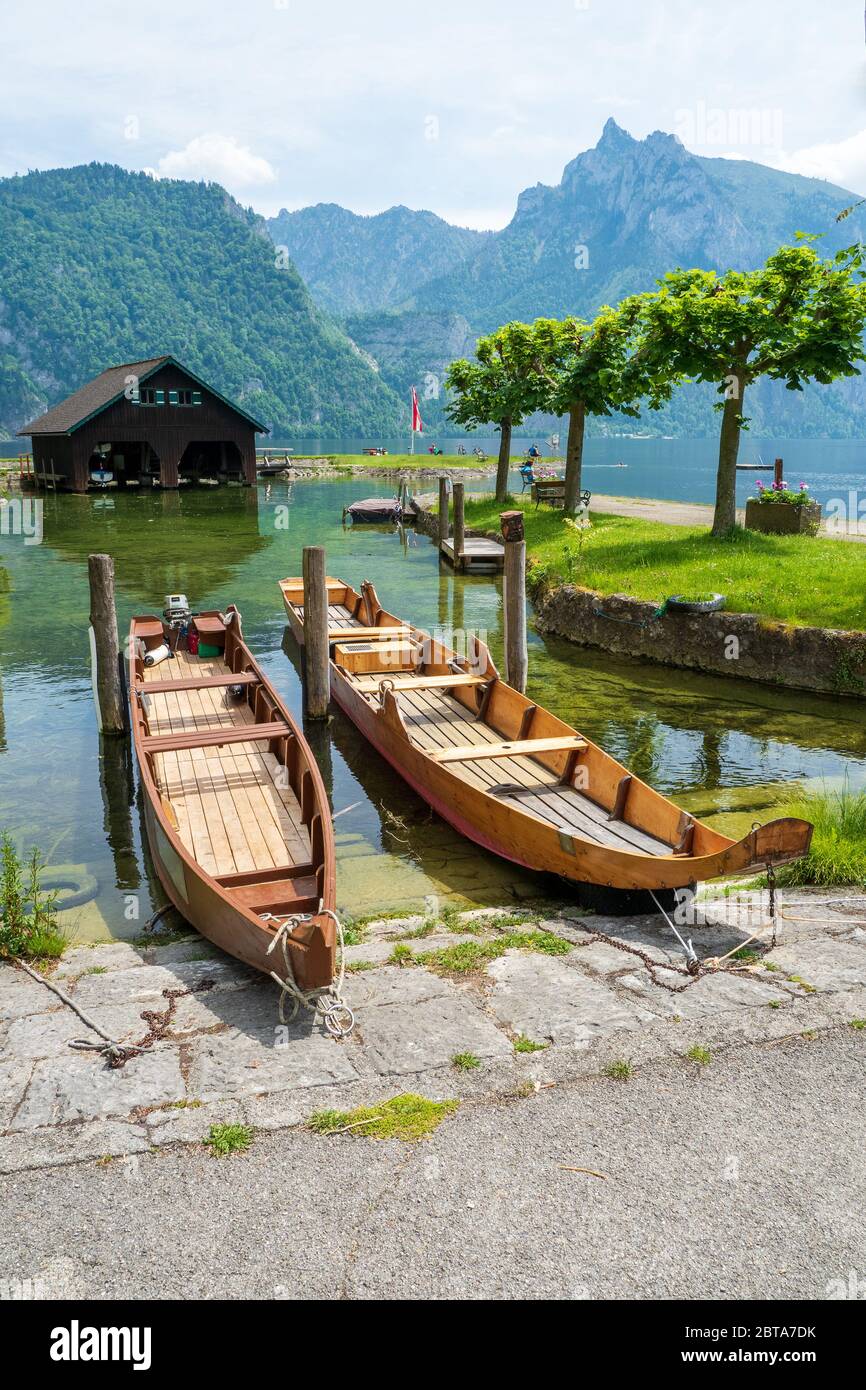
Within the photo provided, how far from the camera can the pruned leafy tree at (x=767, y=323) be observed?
23297 millimetres

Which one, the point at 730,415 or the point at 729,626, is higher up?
the point at 730,415

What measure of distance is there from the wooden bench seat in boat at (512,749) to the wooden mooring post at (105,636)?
6109mm

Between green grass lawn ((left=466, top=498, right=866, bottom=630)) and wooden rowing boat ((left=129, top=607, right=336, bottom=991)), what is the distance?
34.9 feet

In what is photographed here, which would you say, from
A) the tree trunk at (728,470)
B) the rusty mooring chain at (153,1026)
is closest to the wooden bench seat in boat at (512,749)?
the rusty mooring chain at (153,1026)

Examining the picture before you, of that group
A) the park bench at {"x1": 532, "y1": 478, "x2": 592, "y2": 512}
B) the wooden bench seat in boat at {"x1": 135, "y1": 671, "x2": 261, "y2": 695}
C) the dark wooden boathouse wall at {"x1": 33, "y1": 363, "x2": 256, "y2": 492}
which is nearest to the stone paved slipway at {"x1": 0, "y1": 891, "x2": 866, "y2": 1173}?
the wooden bench seat in boat at {"x1": 135, "y1": 671, "x2": 261, "y2": 695}

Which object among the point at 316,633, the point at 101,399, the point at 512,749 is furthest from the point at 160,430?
the point at 512,749

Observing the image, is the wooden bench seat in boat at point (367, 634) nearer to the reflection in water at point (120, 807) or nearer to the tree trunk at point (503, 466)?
the reflection in water at point (120, 807)

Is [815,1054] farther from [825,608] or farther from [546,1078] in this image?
[825,608]

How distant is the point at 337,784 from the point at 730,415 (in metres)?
16.3

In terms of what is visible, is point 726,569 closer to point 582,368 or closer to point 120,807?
point 582,368

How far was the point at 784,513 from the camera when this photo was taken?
26406 mm

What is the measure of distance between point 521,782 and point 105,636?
7437mm

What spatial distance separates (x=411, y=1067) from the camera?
703 cm
